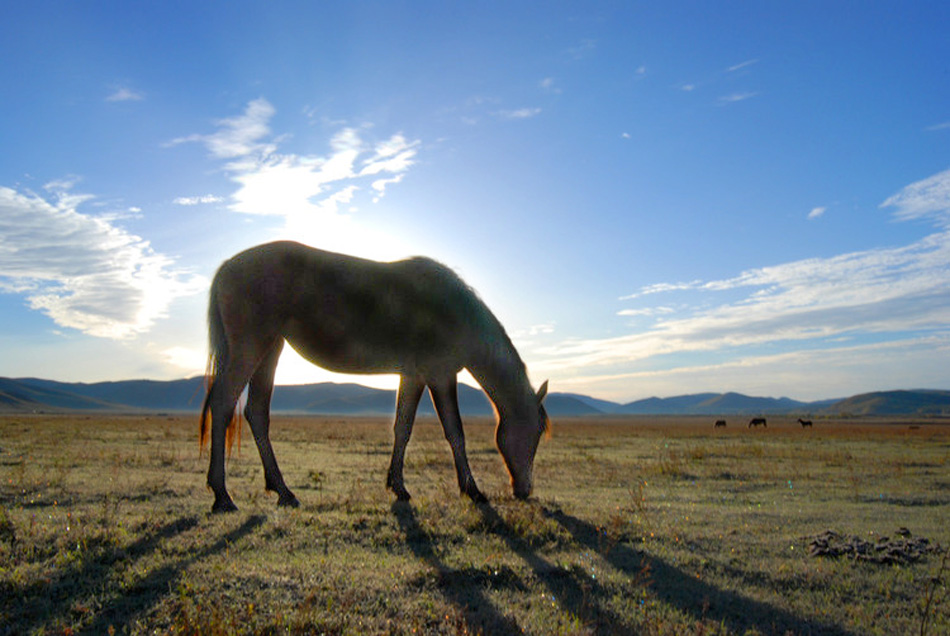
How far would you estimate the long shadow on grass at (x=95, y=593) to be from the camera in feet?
12.7

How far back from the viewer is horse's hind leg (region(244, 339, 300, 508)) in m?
8.01

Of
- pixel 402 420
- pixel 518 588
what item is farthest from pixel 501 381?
pixel 518 588

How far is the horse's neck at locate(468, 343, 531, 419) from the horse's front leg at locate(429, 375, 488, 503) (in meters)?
0.41

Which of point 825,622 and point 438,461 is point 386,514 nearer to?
point 825,622

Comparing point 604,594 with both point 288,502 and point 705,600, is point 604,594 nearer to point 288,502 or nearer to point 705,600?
point 705,600

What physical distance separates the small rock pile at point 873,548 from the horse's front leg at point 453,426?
3.94 m

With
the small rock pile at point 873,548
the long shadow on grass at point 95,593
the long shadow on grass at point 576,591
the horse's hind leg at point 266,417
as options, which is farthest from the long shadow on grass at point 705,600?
the horse's hind leg at point 266,417

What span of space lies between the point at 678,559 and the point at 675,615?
1.58 meters

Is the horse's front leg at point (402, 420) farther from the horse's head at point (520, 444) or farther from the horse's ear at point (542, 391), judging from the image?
the horse's ear at point (542, 391)

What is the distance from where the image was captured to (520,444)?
27.3ft

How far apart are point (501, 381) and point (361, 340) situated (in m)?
2.04

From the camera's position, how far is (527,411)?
27.7 ft

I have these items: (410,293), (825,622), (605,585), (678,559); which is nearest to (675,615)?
(605,585)

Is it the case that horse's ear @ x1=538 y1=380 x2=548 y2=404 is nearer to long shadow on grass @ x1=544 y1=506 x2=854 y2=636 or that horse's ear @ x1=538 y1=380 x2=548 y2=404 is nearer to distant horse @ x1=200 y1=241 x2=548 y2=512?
distant horse @ x1=200 y1=241 x2=548 y2=512
